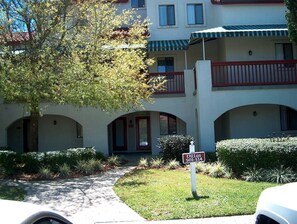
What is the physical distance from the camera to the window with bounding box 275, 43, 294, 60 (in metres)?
22.4

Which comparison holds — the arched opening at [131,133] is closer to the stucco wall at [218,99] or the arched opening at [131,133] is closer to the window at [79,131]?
the window at [79,131]

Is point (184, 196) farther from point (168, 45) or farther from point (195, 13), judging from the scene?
point (195, 13)

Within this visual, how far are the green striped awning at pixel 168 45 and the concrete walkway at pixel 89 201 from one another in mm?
8673

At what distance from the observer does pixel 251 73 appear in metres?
19.6

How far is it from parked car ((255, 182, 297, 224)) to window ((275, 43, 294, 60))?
19227 mm

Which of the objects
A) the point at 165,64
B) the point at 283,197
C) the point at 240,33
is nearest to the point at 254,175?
the point at 283,197

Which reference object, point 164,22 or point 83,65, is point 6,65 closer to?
point 83,65

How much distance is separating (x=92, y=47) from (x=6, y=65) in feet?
10.0

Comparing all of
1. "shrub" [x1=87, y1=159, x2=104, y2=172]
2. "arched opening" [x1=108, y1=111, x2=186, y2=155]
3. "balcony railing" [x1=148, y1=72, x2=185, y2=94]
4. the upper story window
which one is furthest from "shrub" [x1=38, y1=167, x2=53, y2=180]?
the upper story window

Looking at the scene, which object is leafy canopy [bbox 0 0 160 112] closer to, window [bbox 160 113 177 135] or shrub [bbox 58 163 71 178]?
shrub [bbox 58 163 71 178]

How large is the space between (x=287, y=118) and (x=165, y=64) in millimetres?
7005

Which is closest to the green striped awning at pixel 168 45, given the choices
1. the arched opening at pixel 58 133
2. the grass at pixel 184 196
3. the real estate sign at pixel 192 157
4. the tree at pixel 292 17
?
the arched opening at pixel 58 133

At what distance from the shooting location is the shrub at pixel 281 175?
1184 centimetres

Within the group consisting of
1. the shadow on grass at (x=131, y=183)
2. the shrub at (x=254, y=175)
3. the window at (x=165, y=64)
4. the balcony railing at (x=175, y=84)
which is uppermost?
the window at (x=165, y=64)
